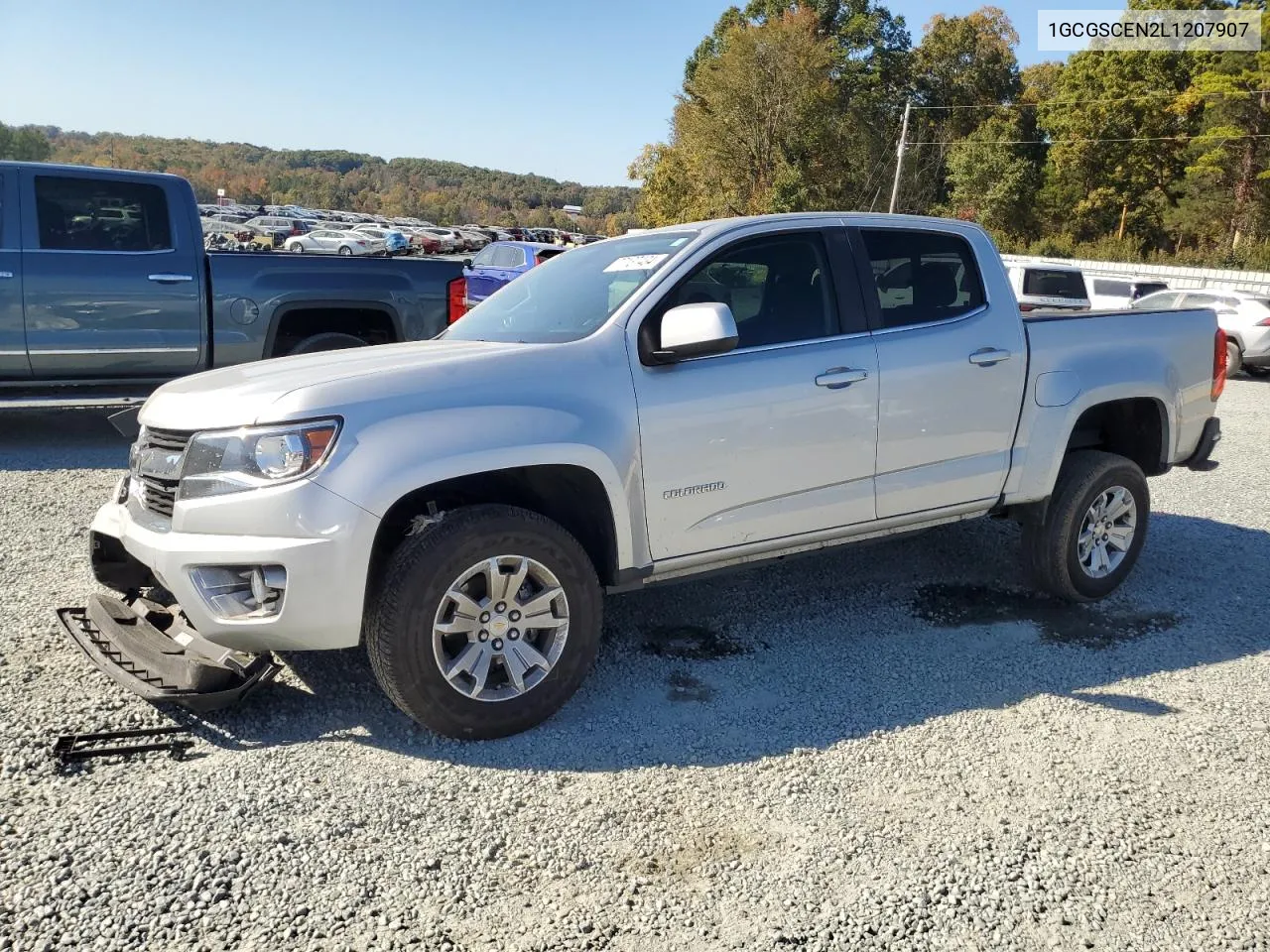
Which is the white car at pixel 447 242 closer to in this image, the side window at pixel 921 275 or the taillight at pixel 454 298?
the taillight at pixel 454 298

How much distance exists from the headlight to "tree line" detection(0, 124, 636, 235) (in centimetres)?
10211

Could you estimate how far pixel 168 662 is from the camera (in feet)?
11.7

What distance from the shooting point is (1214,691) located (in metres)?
4.14

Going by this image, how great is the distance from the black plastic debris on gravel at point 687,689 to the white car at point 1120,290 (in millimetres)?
18343

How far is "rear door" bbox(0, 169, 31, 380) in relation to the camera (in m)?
7.37

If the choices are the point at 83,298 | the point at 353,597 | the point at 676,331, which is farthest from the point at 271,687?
the point at 83,298

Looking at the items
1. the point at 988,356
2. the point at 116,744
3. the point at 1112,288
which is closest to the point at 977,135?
the point at 1112,288

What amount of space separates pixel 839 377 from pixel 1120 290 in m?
18.8

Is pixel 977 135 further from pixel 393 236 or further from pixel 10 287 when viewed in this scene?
pixel 10 287

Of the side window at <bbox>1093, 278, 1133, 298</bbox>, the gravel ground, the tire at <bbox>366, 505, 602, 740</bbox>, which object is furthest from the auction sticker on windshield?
the side window at <bbox>1093, 278, 1133, 298</bbox>

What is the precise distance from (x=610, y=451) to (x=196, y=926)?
1.96m

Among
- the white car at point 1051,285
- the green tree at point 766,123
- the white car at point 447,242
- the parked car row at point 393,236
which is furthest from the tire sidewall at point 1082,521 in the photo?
the white car at point 447,242

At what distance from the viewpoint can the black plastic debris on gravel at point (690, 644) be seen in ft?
14.4

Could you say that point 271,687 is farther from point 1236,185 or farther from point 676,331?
point 1236,185
